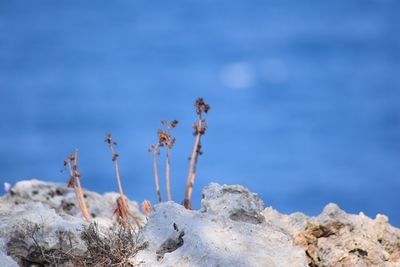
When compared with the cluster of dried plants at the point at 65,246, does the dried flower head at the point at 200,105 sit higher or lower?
higher

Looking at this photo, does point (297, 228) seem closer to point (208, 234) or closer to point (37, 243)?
point (208, 234)

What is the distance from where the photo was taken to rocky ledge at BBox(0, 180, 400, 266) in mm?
5969

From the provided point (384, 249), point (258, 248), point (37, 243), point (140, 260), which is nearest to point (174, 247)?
point (140, 260)

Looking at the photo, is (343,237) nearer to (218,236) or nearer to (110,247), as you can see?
(218,236)

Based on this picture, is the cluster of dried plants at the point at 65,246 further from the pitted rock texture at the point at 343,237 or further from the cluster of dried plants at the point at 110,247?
the pitted rock texture at the point at 343,237

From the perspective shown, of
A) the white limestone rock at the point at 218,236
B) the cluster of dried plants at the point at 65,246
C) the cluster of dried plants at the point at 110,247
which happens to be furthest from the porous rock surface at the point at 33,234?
the white limestone rock at the point at 218,236

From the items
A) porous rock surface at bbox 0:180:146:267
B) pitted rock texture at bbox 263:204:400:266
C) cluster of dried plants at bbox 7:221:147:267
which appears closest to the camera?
cluster of dried plants at bbox 7:221:147:267

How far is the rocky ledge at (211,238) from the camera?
19.6ft

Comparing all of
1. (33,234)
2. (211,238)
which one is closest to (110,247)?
(33,234)

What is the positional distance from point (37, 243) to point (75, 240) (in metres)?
0.37

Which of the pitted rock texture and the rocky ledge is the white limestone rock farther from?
the pitted rock texture

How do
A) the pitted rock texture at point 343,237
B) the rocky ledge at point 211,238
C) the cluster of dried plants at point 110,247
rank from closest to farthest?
the rocky ledge at point 211,238 → the cluster of dried plants at point 110,247 → the pitted rock texture at point 343,237

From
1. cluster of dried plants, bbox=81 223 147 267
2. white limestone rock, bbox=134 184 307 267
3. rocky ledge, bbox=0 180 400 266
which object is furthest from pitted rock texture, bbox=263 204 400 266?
cluster of dried plants, bbox=81 223 147 267

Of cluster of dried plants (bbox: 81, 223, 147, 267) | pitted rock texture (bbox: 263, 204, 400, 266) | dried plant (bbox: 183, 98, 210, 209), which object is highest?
dried plant (bbox: 183, 98, 210, 209)
